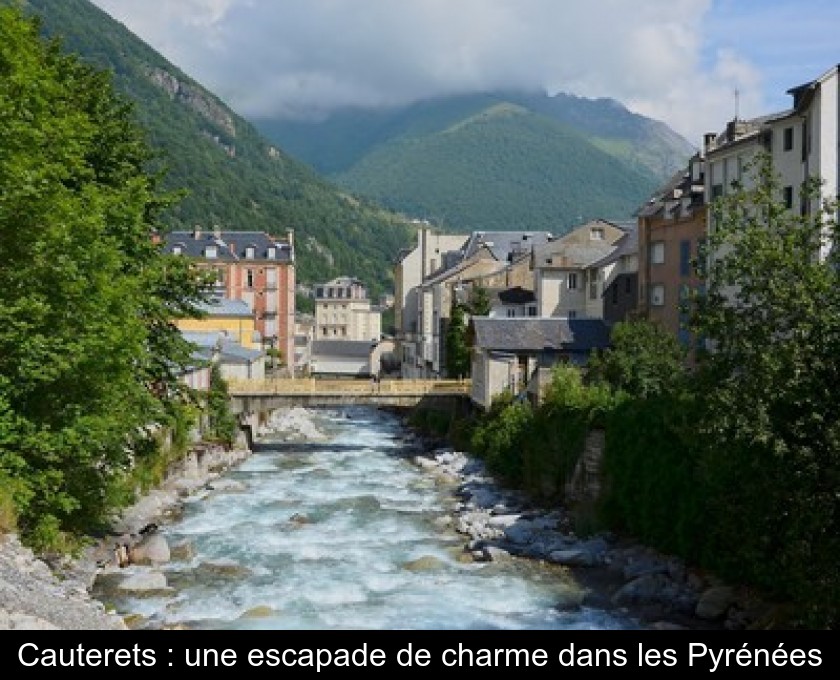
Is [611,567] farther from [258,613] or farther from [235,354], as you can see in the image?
[235,354]

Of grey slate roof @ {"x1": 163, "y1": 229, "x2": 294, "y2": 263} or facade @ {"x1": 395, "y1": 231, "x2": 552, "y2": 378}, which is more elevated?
grey slate roof @ {"x1": 163, "y1": 229, "x2": 294, "y2": 263}

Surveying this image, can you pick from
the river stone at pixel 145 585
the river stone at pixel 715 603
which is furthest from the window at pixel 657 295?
the river stone at pixel 145 585

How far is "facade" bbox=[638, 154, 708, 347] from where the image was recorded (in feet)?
168

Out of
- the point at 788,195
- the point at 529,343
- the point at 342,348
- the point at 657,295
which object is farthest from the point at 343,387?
the point at 342,348

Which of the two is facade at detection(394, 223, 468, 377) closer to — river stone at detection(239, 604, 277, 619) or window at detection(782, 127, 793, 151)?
window at detection(782, 127, 793, 151)

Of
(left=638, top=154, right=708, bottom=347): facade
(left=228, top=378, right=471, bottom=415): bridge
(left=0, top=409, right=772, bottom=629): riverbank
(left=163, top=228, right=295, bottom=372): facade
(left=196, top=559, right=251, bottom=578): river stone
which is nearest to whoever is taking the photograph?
(left=0, top=409, right=772, bottom=629): riverbank

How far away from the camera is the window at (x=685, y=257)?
169ft

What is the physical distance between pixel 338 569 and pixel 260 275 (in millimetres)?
75061

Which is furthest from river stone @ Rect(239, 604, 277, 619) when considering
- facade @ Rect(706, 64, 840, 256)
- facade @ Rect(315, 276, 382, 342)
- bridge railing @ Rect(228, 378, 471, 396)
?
facade @ Rect(315, 276, 382, 342)

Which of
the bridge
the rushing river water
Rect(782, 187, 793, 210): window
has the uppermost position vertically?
Rect(782, 187, 793, 210): window

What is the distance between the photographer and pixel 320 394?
58.6 meters

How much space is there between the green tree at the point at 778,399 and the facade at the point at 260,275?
81233 mm

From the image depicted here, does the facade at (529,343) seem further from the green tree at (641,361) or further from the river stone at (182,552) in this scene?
the river stone at (182,552)

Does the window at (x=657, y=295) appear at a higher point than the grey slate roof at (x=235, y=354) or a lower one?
higher
